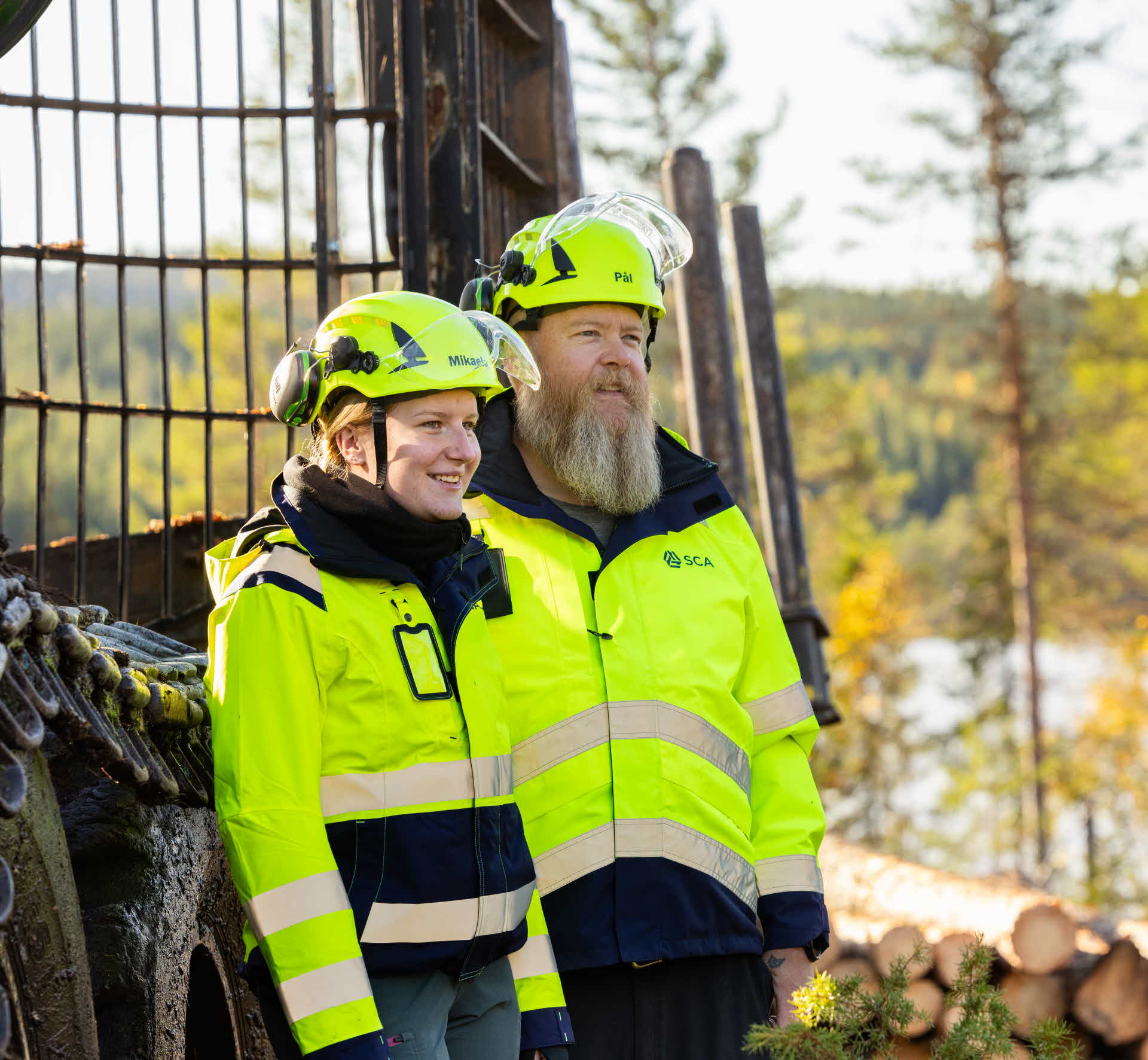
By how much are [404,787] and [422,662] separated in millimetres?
238

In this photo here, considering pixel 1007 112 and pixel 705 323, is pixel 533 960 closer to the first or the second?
pixel 705 323

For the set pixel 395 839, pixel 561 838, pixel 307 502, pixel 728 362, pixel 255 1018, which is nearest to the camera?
pixel 395 839

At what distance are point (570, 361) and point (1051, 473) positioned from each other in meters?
26.8

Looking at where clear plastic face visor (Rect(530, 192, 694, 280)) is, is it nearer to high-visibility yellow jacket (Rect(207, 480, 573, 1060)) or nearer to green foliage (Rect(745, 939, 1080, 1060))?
high-visibility yellow jacket (Rect(207, 480, 573, 1060))

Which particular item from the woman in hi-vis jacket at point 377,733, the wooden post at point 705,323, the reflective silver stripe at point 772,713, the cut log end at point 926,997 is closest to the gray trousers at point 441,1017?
the woman in hi-vis jacket at point 377,733

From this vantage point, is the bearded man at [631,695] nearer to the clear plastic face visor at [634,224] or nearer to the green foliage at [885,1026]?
the clear plastic face visor at [634,224]

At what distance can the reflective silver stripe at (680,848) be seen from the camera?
10.6 feet

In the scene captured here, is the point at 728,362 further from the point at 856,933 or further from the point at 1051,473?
the point at 1051,473

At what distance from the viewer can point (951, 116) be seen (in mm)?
29062

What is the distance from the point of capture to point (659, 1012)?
323cm

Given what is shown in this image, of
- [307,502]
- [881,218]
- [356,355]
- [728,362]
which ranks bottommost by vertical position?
[307,502]

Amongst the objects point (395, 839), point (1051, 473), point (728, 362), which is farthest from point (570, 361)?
point (1051, 473)

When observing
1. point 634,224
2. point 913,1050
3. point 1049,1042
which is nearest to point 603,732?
point 1049,1042

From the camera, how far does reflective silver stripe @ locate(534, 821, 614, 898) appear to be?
3.21 metres
